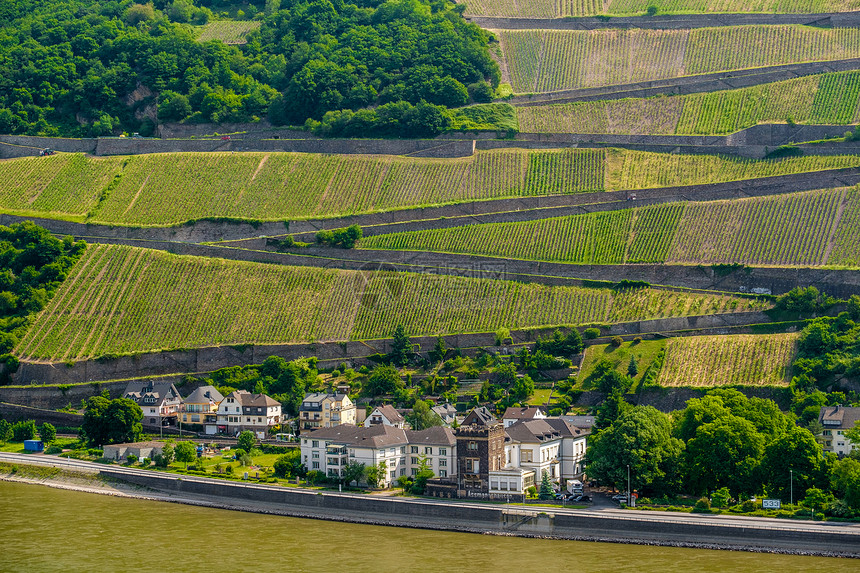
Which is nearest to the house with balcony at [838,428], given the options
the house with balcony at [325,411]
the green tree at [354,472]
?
the green tree at [354,472]

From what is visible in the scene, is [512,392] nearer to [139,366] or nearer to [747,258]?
[747,258]

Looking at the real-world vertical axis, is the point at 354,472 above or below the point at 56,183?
below

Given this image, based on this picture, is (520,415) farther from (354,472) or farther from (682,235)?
(682,235)

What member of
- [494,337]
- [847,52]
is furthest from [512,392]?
[847,52]

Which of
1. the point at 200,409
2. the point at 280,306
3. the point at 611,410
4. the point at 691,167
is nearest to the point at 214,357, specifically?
the point at 200,409

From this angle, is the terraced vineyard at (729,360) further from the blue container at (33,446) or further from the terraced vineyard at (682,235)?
the blue container at (33,446)
